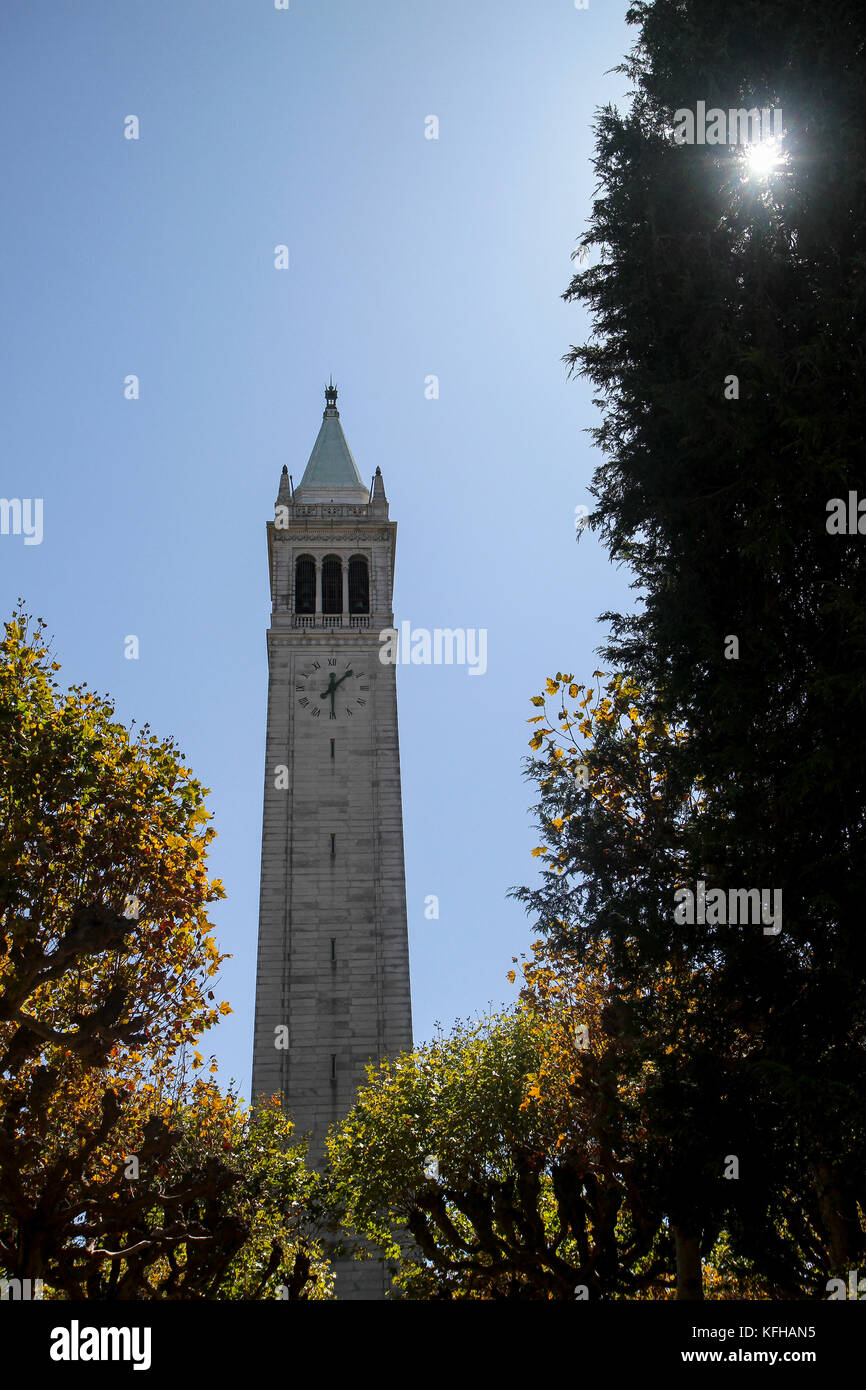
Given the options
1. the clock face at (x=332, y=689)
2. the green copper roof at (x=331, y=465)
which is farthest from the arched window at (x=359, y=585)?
the green copper roof at (x=331, y=465)

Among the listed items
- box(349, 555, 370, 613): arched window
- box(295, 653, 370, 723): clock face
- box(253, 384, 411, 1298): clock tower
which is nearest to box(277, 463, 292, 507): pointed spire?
box(253, 384, 411, 1298): clock tower

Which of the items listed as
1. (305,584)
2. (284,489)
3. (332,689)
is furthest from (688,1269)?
(284,489)

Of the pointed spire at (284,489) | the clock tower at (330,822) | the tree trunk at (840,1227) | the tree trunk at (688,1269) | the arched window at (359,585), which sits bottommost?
the tree trunk at (688,1269)

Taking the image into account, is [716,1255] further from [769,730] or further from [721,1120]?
[769,730]

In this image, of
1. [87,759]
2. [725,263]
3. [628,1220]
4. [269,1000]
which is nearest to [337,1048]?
[269,1000]

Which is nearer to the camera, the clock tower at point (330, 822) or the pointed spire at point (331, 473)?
the clock tower at point (330, 822)

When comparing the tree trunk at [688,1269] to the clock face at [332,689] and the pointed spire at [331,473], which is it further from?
the pointed spire at [331,473]

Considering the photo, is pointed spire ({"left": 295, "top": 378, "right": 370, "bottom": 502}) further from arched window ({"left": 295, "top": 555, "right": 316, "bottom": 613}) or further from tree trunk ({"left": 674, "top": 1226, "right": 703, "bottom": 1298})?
tree trunk ({"left": 674, "top": 1226, "right": 703, "bottom": 1298})

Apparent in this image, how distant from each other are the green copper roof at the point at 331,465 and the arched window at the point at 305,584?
16.6 feet

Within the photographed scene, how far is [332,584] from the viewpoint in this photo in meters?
61.2

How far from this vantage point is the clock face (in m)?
57.0

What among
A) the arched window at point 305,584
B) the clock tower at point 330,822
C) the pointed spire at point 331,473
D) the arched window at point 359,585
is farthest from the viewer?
the pointed spire at point 331,473

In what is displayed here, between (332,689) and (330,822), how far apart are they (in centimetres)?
678

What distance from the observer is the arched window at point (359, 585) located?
6059 cm
